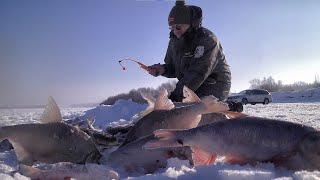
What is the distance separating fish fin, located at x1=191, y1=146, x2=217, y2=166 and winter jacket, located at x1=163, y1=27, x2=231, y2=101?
274 centimetres

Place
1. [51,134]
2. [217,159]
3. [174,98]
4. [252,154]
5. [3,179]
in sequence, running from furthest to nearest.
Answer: [174,98], [51,134], [217,159], [252,154], [3,179]

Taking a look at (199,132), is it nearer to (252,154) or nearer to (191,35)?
(252,154)

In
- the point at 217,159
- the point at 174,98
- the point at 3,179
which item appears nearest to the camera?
the point at 3,179

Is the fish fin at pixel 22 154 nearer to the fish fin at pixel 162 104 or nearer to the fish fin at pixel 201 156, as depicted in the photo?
the fish fin at pixel 162 104

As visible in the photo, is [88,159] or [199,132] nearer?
[199,132]

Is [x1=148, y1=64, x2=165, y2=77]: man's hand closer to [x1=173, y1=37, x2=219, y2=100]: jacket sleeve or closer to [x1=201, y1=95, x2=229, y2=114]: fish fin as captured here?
[x1=173, y1=37, x2=219, y2=100]: jacket sleeve

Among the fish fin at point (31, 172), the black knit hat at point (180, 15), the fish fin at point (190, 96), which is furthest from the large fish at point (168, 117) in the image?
the black knit hat at point (180, 15)

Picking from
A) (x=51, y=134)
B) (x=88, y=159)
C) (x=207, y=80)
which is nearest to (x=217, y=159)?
(x=88, y=159)

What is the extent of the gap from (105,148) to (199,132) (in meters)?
1.78

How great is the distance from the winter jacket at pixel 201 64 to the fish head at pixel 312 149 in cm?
307

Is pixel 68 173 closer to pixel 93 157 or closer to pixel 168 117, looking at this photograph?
pixel 93 157

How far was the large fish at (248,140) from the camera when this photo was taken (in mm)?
2779

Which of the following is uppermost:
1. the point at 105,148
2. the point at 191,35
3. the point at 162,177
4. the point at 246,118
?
the point at 191,35

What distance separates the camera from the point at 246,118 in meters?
3.01
